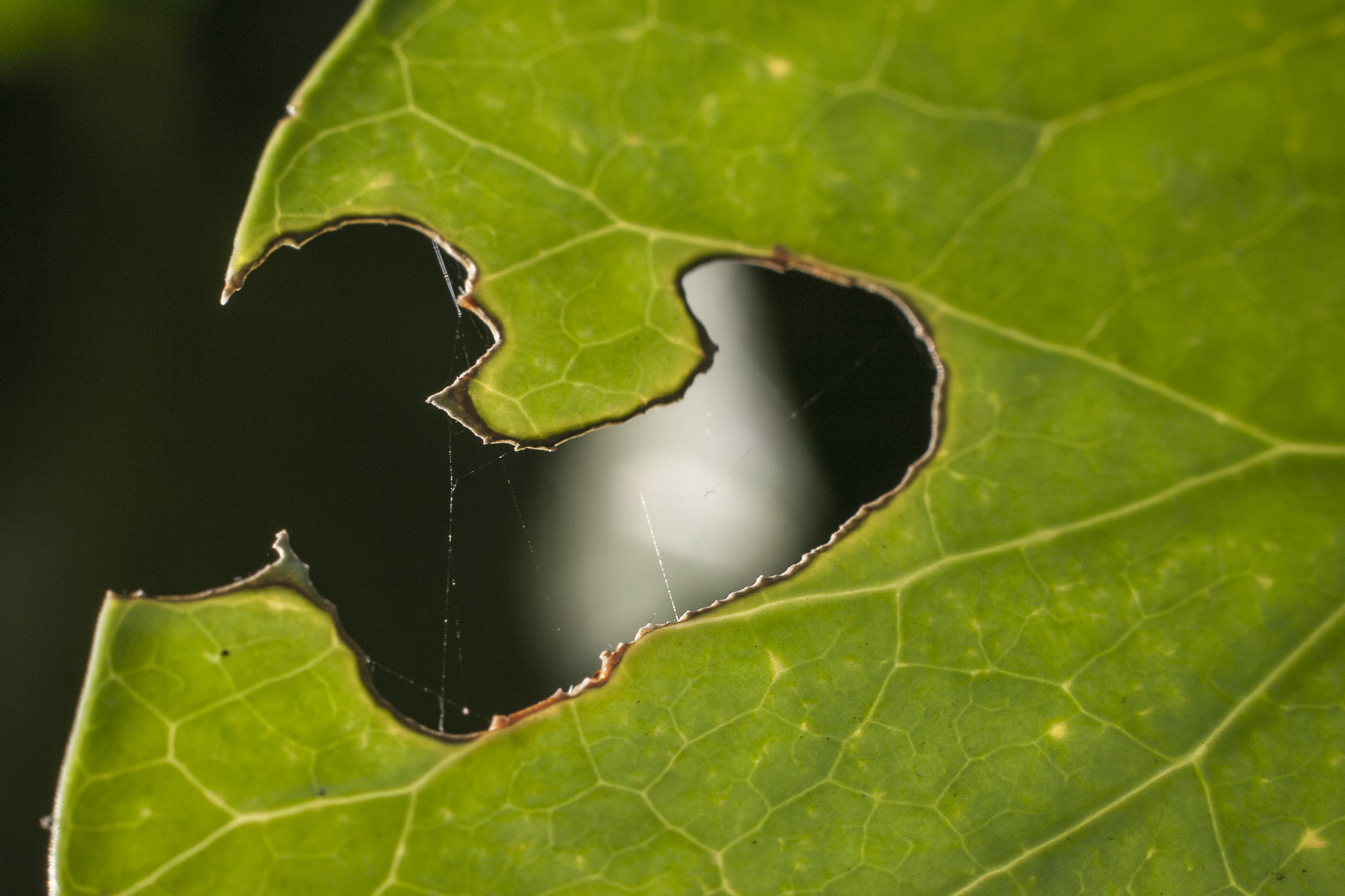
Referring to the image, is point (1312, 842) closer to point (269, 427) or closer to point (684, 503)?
point (684, 503)

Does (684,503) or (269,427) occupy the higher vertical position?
(269,427)

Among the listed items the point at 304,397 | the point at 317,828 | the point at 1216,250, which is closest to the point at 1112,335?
the point at 1216,250

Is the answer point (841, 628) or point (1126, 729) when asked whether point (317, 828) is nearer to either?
point (841, 628)

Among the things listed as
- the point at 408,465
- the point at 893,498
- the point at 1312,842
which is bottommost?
the point at 408,465

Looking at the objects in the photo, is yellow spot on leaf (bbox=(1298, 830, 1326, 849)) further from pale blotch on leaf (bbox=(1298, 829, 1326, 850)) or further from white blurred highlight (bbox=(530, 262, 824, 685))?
white blurred highlight (bbox=(530, 262, 824, 685))

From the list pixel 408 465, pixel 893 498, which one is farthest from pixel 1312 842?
pixel 408 465

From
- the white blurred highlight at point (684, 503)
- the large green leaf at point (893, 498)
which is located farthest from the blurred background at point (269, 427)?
the large green leaf at point (893, 498)

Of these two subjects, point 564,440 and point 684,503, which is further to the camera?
point 684,503
